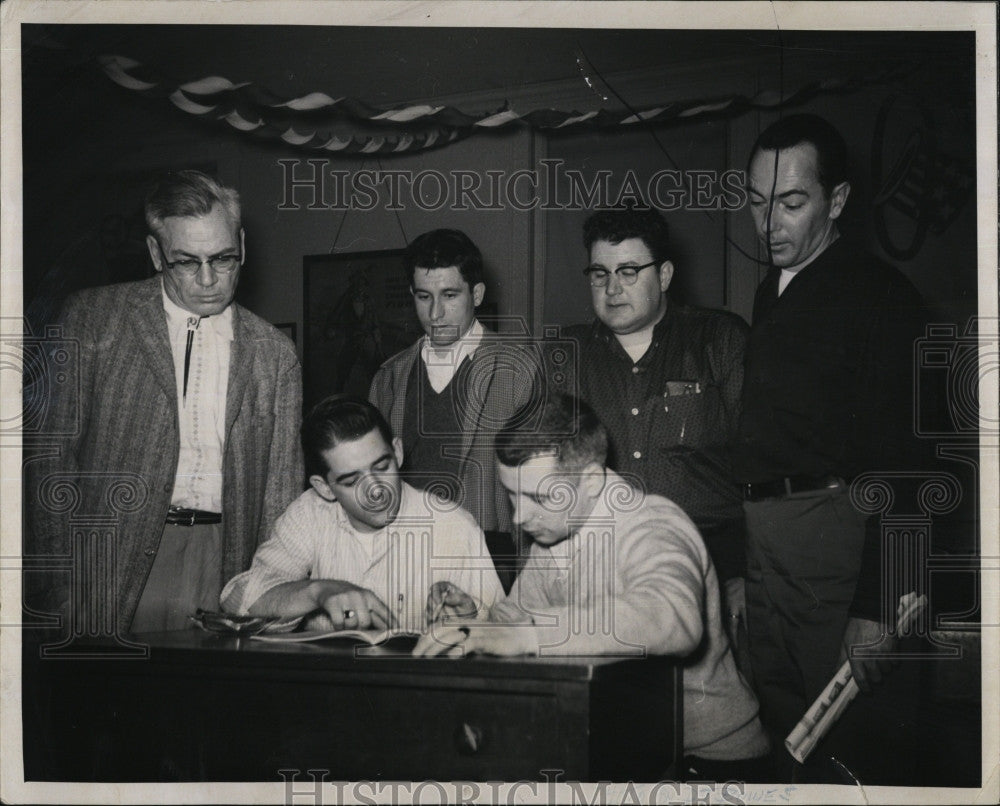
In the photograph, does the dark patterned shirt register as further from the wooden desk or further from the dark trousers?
the wooden desk

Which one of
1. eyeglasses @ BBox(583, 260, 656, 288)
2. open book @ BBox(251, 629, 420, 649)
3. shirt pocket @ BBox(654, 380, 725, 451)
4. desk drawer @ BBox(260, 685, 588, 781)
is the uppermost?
eyeglasses @ BBox(583, 260, 656, 288)

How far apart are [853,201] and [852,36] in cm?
47

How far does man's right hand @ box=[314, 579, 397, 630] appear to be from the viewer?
274 cm

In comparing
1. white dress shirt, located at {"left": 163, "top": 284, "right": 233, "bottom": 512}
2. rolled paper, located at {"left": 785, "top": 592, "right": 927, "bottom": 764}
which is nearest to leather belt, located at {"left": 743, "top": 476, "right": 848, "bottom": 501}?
rolled paper, located at {"left": 785, "top": 592, "right": 927, "bottom": 764}

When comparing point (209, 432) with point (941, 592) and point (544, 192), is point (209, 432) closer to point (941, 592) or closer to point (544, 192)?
point (544, 192)

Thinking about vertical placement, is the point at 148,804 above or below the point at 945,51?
below

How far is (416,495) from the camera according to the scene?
2781 millimetres

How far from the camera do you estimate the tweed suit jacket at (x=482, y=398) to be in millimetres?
2775

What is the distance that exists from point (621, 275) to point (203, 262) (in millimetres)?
1143

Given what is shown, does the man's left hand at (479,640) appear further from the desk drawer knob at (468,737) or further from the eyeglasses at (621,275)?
the eyeglasses at (621,275)

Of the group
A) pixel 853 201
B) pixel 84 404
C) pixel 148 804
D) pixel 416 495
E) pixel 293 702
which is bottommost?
pixel 148 804

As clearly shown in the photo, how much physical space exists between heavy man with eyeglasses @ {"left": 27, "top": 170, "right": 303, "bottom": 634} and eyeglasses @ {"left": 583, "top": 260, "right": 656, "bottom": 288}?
851 mm

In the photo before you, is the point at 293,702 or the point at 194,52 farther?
the point at 194,52

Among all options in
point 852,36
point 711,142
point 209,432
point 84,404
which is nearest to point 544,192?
point 711,142
